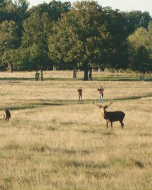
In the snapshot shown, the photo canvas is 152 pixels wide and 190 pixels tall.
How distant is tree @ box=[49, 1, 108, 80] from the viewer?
91750 mm

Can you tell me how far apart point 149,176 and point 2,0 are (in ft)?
465

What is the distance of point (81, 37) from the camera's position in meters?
94.6

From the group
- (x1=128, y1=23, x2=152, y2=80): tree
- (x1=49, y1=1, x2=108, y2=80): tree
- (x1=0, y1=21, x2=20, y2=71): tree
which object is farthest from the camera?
(x1=0, y1=21, x2=20, y2=71): tree

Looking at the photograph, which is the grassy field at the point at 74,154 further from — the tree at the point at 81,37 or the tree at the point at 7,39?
the tree at the point at 7,39

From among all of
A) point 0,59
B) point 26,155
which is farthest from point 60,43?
point 26,155

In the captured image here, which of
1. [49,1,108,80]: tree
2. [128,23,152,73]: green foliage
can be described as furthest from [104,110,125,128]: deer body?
[128,23,152,73]: green foliage

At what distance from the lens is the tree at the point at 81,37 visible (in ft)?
301

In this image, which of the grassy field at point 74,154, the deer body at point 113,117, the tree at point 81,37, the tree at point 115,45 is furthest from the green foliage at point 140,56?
the deer body at point 113,117

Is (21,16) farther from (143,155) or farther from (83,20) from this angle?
(143,155)

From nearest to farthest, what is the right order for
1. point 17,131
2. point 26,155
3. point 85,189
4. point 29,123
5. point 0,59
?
1. point 85,189
2. point 26,155
3. point 17,131
4. point 29,123
5. point 0,59

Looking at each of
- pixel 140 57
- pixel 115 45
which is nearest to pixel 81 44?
pixel 115 45

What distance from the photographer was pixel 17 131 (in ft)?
73.8

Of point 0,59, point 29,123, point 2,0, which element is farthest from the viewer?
point 2,0

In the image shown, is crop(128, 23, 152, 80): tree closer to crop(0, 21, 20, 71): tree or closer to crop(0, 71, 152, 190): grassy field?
crop(0, 21, 20, 71): tree
